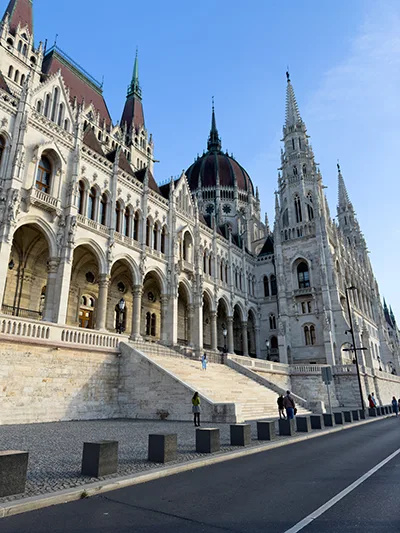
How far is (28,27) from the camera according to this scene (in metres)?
33.3

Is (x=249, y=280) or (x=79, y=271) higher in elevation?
(x=249, y=280)

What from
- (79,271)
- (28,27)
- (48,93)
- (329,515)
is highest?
(28,27)

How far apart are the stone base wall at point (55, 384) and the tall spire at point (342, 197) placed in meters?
66.7

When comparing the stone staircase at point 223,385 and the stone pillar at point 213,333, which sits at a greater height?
the stone pillar at point 213,333

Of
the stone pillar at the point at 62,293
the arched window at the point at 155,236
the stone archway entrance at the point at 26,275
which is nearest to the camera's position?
the stone pillar at the point at 62,293

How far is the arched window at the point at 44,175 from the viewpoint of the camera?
22.7 meters

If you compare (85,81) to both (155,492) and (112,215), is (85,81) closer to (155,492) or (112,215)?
(112,215)

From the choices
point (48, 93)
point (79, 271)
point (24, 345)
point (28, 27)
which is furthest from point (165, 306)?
point (28, 27)

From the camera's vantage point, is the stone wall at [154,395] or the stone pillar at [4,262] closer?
the stone wall at [154,395]

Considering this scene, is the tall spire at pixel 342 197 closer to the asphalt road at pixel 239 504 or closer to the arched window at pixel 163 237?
the arched window at pixel 163 237

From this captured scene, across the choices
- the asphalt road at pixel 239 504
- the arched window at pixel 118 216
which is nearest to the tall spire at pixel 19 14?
A: the arched window at pixel 118 216

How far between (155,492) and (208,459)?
2.52 m

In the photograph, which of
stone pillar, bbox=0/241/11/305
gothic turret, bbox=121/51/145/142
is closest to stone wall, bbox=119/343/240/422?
stone pillar, bbox=0/241/11/305

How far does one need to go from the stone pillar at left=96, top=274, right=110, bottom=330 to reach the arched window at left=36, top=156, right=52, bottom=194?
670 centimetres
